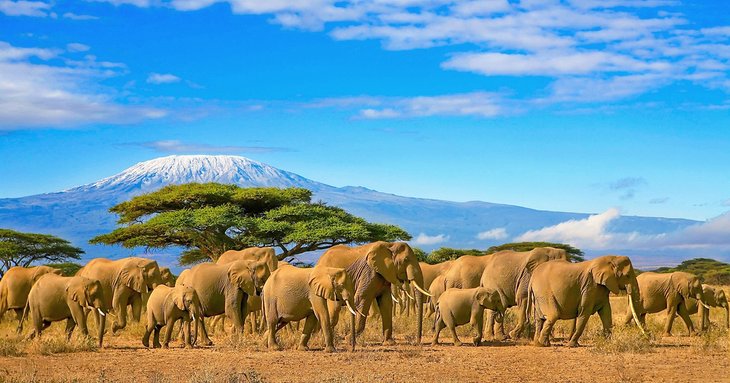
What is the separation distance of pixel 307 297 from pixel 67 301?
5518 mm

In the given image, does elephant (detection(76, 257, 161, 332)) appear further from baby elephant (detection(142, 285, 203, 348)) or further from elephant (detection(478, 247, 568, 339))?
elephant (detection(478, 247, 568, 339))

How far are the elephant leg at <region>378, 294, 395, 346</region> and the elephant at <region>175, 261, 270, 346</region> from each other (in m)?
2.61

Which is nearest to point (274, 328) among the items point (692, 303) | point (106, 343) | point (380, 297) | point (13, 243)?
point (380, 297)

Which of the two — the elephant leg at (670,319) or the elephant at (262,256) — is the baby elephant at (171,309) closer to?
the elephant at (262,256)

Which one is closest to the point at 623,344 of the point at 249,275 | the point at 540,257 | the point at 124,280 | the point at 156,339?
the point at 540,257

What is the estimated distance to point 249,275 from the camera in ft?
72.9

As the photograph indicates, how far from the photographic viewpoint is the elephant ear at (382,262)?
21078 mm

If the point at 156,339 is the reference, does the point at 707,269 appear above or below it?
→ above

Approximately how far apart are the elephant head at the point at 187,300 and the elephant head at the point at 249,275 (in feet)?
4.75

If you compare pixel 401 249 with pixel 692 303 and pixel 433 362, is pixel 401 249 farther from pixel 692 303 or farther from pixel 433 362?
pixel 692 303

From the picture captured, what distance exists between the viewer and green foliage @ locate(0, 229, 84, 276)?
58062 millimetres

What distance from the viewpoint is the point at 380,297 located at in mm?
22000

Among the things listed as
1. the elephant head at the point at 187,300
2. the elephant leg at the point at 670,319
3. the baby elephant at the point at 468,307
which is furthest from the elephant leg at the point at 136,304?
the elephant leg at the point at 670,319

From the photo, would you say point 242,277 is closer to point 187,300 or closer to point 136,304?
point 187,300
